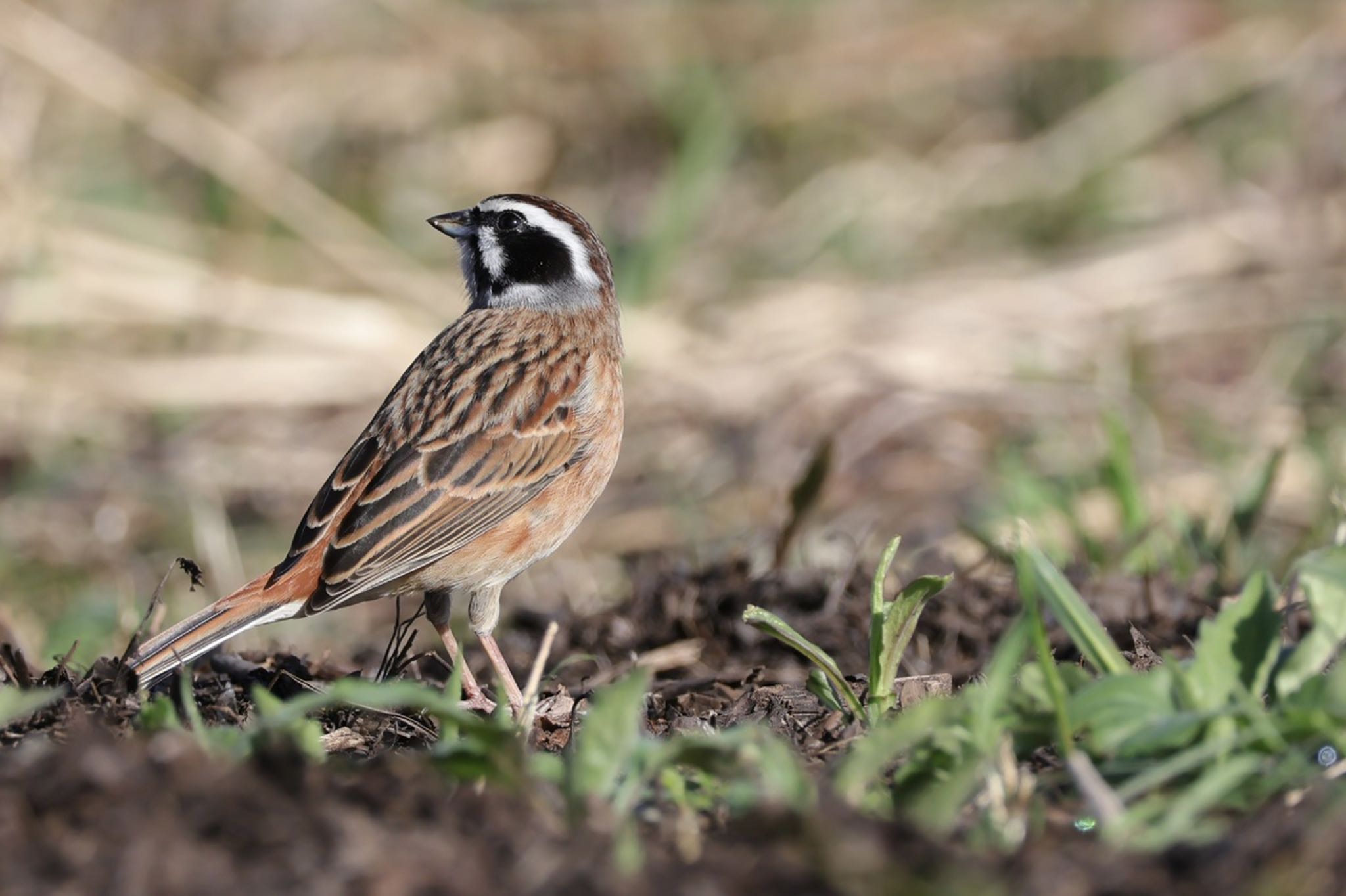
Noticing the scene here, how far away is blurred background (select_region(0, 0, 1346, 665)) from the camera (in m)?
8.65

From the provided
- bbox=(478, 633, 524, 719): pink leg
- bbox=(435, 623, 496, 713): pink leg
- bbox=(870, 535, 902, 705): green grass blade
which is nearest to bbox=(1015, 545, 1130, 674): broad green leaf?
bbox=(870, 535, 902, 705): green grass blade

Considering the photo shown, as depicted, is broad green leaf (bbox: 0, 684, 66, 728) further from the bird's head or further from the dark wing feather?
the bird's head

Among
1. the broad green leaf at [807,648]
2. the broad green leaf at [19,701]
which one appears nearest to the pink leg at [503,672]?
the broad green leaf at [807,648]

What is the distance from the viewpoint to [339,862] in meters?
2.71

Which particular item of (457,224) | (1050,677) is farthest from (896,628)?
(457,224)

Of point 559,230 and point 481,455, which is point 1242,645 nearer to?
point 481,455

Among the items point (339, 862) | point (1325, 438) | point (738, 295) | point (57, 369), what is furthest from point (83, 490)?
point (339, 862)

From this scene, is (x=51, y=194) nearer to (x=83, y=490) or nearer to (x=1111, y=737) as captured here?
(x=83, y=490)

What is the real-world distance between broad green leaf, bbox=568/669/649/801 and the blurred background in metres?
2.94

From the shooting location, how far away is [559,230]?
6305 millimetres

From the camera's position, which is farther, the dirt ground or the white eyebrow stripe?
the white eyebrow stripe

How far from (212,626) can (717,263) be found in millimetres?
7696

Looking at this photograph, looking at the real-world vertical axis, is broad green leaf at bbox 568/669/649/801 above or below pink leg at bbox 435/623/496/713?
above

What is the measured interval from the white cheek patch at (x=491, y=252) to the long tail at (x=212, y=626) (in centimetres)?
169
